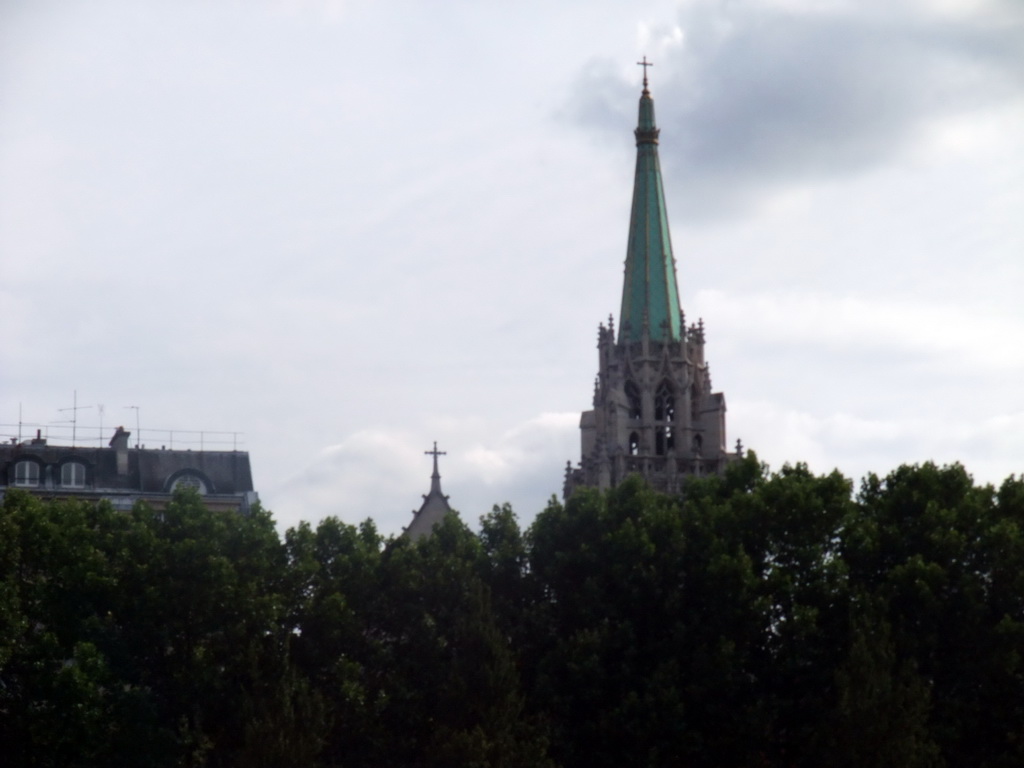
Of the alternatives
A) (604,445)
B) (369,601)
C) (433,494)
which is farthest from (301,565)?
(604,445)

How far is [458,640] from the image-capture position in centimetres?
6053

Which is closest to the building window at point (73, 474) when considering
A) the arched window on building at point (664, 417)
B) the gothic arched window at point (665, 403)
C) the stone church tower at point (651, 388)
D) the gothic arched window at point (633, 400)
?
the stone church tower at point (651, 388)

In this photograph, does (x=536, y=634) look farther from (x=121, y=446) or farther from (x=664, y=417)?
(x=664, y=417)

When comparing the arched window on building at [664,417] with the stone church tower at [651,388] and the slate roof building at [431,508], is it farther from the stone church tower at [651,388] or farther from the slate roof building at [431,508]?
the slate roof building at [431,508]

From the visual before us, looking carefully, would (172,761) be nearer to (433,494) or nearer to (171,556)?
(171,556)

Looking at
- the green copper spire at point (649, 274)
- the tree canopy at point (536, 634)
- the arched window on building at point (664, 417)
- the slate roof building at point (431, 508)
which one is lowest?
the tree canopy at point (536, 634)

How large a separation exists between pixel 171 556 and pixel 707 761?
17.9 m

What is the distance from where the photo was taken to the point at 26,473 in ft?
295

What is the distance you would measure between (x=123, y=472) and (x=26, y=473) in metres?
4.45

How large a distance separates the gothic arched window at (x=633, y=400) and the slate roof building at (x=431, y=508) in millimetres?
21172

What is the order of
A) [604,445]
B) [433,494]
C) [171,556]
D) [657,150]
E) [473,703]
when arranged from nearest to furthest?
[473,703] < [171,556] < [433,494] < [604,445] < [657,150]

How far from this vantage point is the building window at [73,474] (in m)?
90.4

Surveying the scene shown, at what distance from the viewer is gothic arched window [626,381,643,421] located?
11075 centimetres

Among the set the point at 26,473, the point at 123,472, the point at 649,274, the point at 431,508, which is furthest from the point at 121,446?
the point at 649,274
